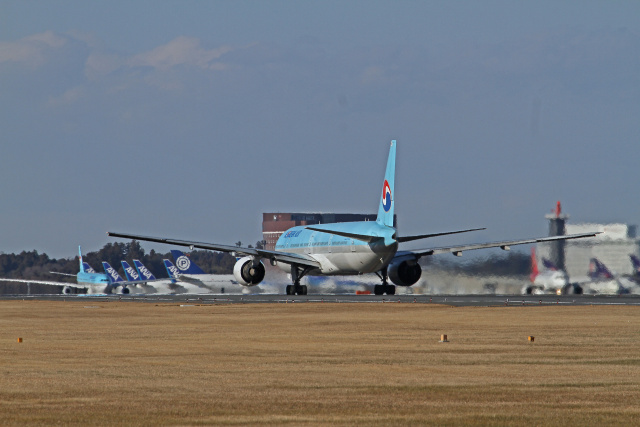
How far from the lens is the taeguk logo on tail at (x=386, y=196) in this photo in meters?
65.0

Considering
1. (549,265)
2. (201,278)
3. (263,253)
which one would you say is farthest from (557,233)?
(201,278)

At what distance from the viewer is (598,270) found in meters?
67.9

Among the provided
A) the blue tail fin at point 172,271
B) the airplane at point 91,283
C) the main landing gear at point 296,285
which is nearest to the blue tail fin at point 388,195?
the main landing gear at point 296,285

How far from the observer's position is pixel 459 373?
70.1ft

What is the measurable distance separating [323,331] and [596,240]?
37070mm

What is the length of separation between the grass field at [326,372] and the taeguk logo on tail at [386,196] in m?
23.9

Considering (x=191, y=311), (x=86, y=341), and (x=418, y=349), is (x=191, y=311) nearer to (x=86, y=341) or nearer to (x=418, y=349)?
(x=86, y=341)

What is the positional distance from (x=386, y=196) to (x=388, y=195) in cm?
18

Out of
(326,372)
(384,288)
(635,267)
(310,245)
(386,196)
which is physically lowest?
(326,372)

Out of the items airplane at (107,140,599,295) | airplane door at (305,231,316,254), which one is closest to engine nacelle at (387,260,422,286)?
airplane at (107,140,599,295)

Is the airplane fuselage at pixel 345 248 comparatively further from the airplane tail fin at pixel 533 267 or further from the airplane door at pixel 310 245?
the airplane tail fin at pixel 533 267

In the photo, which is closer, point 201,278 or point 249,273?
point 249,273

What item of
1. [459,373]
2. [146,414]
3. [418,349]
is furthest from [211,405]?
[418,349]

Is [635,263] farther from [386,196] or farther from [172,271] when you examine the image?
[172,271]
